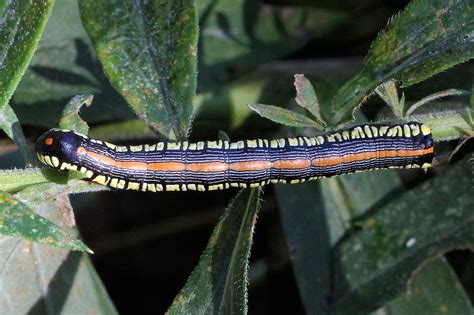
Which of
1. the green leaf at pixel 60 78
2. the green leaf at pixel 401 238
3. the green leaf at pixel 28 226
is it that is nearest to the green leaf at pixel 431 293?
the green leaf at pixel 401 238

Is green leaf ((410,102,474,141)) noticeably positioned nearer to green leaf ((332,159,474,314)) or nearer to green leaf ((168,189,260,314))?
green leaf ((168,189,260,314))

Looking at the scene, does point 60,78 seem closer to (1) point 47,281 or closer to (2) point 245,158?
(1) point 47,281

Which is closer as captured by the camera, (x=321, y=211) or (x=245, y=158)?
(x=245, y=158)

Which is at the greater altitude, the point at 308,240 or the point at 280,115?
the point at 308,240

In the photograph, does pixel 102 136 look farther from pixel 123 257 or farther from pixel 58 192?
pixel 58 192

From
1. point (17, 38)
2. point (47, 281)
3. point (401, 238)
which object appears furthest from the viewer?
point (401, 238)

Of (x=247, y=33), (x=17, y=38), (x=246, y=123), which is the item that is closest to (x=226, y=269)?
(x=17, y=38)

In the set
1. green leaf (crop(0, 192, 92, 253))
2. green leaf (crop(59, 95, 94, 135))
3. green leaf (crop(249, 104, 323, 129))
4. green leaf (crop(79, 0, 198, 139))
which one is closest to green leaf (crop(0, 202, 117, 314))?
green leaf (crop(59, 95, 94, 135))
